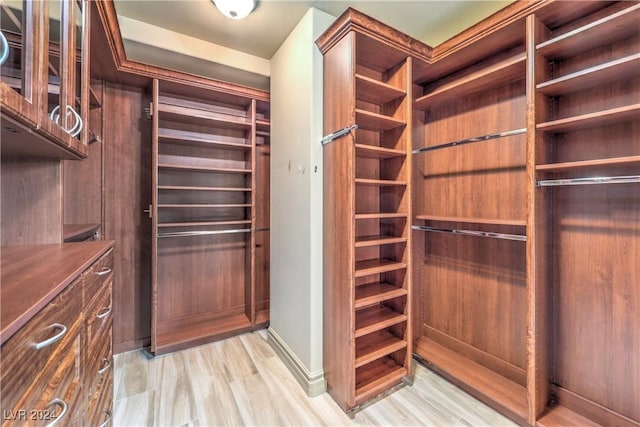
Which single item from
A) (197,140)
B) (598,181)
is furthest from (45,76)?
(598,181)

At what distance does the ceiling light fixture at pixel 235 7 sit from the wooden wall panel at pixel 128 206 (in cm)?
114

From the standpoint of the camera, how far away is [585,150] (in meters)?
1.55

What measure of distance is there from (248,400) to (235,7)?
2641mm

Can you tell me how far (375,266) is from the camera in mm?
1841

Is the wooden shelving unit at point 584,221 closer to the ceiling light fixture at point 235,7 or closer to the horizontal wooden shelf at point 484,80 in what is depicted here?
the horizontal wooden shelf at point 484,80

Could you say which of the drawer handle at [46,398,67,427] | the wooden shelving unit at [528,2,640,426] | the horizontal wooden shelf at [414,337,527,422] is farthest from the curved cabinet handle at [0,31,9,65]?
the horizontal wooden shelf at [414,337,527,422]

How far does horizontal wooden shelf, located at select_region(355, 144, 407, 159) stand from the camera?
1700 mm

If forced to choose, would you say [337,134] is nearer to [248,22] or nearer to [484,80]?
[484,80]

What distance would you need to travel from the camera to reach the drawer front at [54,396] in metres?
0.54

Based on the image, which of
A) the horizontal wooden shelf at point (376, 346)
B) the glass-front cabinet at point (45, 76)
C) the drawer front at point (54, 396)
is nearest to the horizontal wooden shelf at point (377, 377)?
the horizontal wooden shelf at point (376, 346)

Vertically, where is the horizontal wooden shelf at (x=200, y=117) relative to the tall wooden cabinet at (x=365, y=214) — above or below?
above

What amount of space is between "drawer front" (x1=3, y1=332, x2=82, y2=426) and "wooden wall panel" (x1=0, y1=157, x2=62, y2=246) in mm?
736

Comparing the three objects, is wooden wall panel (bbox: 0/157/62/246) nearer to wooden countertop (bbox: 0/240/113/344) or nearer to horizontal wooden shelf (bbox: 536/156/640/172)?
wooden countertop (bbox: 0/240/113/344)

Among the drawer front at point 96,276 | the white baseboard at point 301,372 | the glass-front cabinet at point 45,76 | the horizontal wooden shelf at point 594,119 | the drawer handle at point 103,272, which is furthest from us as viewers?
the white baseboard at point 301,372
